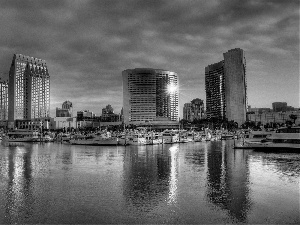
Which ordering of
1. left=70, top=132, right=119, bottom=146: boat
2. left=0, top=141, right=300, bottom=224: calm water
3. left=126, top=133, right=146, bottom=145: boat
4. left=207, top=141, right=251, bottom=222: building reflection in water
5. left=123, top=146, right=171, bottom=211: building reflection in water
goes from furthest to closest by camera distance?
left=70, top=132, right=119, bottom=146: boat < left=126, top=133, right=146, bottom=145: boat < left=123, top=146, right=171, bottom=211: building reflection in water < left=207, top=141, right=251, bottom=222: building reflection in water < left=0, top=141, right=300, bottom=224: calm water

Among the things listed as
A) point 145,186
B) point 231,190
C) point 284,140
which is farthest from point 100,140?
point 231,190

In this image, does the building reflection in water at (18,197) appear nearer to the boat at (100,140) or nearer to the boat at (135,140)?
the boat at (100,140)

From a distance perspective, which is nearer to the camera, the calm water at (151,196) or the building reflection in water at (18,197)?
the calm water at (151,196)

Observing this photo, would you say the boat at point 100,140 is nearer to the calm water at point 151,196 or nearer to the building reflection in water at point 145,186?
the building reflection in water at point 145,186

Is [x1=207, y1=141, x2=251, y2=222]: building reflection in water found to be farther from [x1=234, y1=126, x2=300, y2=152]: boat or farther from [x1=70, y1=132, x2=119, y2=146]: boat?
[x1=70, y1=132, x2=119, y2=146]: boat

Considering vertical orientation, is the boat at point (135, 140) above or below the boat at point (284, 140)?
below

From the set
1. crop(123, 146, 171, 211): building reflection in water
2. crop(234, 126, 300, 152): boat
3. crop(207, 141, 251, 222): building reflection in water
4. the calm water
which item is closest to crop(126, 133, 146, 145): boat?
crop(234, 126, 300, 152): boat

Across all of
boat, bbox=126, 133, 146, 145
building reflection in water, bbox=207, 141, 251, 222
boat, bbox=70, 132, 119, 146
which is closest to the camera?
building reflection in water, bbox=207, 141, 251, 222

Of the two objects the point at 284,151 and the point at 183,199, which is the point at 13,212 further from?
the point at 284,151

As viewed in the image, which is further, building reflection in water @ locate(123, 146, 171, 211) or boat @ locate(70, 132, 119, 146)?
boat @ locate(70, 132, 119, 146)

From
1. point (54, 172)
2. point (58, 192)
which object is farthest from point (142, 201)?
point (54, 172)

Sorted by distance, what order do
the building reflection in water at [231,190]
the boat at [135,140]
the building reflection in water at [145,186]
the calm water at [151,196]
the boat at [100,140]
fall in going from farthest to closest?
the boat at [100,140], the boat at [135,140], the building reflection in water at [145,186], the building reflection in water at [231,190], the calm water at [151,196]

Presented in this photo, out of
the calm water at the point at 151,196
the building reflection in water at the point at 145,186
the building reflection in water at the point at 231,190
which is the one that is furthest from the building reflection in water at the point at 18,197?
the building reflection in water at the point at 231,190

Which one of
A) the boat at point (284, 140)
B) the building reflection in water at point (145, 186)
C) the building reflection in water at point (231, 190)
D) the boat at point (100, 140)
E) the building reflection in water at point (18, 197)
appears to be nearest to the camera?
the building reflection in water at point (18, 197)
